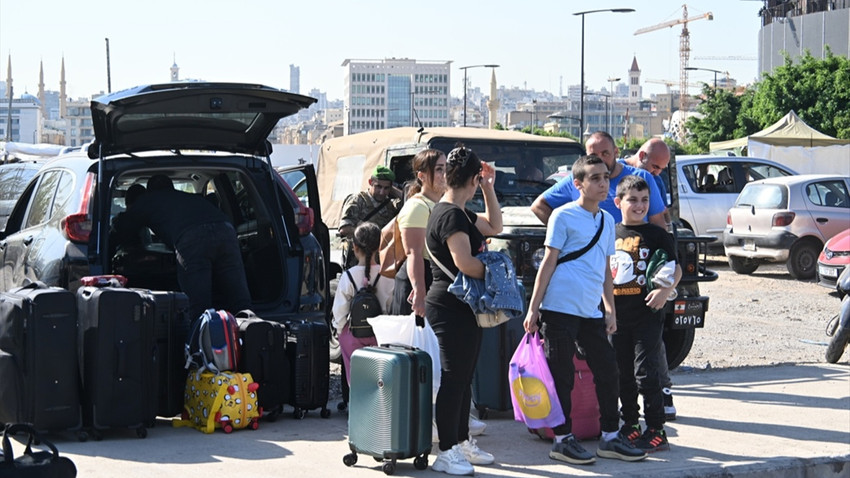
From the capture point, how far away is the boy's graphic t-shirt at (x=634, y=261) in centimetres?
685

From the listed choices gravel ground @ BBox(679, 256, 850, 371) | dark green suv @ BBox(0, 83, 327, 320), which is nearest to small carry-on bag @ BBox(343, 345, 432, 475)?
dark green suv @ BBox(0, 83, 327, 320)

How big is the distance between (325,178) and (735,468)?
8698 millimetres

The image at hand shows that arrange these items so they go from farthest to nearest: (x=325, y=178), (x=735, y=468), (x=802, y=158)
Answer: (x=802, y=158)
(x=325, y=178)
(x=735, y=468)

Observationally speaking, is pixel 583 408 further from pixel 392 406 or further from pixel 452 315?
pixel 392 406

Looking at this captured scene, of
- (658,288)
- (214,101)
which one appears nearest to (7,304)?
(214,101)

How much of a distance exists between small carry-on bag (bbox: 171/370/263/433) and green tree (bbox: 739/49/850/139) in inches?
1604

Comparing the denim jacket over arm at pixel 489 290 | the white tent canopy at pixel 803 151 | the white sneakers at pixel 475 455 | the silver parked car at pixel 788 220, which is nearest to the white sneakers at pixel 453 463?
the white sneakers at pixel 475 455

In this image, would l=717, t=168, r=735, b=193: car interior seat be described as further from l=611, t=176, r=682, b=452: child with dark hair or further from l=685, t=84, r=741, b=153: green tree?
l=685, t=84, r=741, b=153: green tree

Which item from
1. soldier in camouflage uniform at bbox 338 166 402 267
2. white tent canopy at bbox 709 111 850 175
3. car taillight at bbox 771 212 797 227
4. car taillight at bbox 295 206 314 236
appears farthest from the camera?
white tent canopy at bbox 709 111 850 175

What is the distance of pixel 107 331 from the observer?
21.9 feet

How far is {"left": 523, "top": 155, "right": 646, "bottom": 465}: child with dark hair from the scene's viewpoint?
641cm

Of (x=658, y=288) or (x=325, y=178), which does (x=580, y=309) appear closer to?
(x=658, y=288)

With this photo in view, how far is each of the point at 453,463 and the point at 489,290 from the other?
940 millimetres

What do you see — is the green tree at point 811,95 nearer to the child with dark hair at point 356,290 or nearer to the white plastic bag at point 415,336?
the child with dark hair at point 356,290
